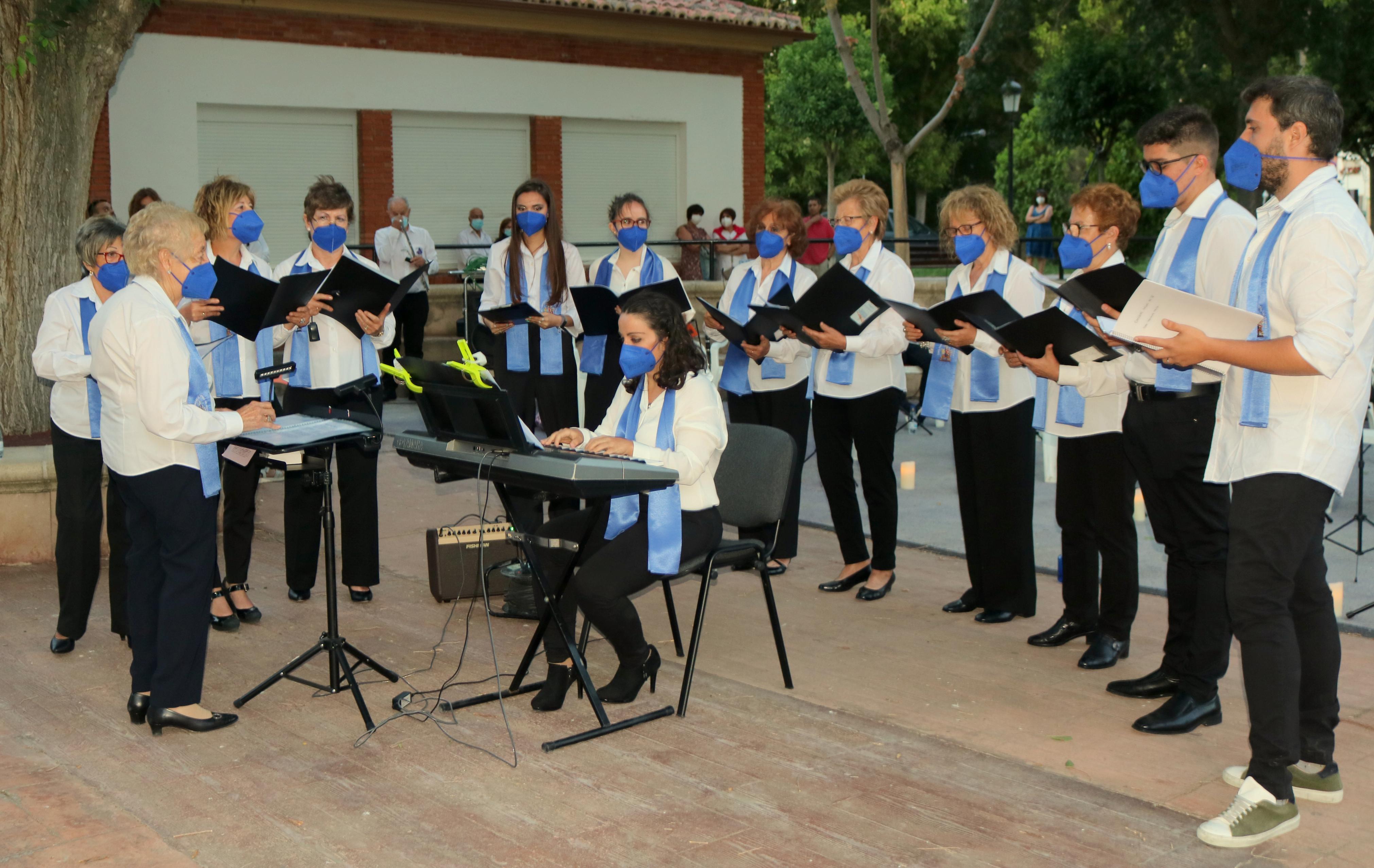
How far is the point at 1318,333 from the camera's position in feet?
11.7

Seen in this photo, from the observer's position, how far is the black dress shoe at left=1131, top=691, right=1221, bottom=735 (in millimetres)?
4629

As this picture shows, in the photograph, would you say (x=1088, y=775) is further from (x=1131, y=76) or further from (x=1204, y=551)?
(x=1131, y=76)

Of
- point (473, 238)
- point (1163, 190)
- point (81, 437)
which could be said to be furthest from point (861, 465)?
point (473, 238)

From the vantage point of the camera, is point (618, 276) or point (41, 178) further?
point (41, 178)

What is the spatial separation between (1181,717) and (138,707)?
3.66m

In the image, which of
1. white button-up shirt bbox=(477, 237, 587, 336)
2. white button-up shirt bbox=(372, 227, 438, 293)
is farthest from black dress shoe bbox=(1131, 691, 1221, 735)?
white button-up shirt bbox=(372, 227, 438, 293)

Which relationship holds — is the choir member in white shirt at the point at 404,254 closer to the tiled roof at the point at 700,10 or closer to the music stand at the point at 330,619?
the tiled roof at the point at 700,10

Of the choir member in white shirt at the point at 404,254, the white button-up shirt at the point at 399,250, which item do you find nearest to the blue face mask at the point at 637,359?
the choir member in white shirt at the point at 404,254

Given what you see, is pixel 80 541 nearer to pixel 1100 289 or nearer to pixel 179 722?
pixel 179 722

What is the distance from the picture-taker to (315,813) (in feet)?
13.3

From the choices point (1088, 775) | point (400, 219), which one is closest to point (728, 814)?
point (1088, 775)

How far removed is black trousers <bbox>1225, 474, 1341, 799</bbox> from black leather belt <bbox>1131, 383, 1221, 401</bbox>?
2.46ft

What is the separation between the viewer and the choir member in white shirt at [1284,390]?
3.63m

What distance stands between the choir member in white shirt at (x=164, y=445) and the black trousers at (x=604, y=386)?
2648 millimetres
